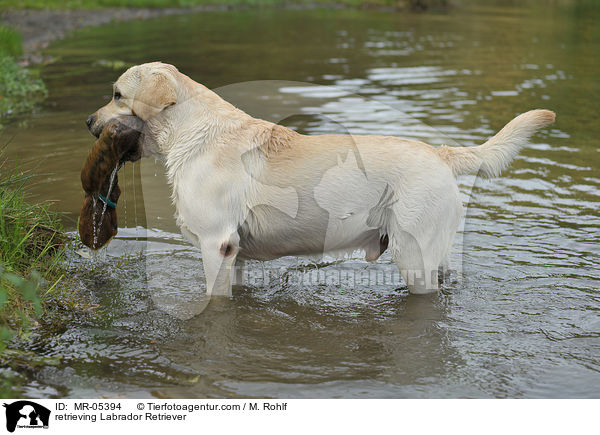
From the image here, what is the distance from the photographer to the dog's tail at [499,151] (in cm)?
519

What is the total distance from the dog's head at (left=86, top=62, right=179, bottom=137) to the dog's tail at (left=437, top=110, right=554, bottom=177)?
2.20 metres

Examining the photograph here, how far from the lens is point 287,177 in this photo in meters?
5.09

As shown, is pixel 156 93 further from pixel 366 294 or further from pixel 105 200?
pixel 366 294

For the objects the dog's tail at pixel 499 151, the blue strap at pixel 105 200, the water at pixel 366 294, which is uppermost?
the dog's tail at pixel 499 151

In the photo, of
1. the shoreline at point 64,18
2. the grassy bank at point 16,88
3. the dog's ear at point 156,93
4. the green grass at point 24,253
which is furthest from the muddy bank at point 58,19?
the dog's ear at point 156,93

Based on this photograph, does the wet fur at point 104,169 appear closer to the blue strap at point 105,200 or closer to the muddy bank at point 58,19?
the blue strap at point 105,200

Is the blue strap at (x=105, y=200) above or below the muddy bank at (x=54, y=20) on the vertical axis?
below

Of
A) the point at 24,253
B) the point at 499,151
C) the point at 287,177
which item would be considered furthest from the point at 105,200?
the point at 499,151

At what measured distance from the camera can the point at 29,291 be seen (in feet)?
12.6

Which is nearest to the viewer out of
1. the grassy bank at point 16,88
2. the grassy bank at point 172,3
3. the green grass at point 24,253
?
the green grass at point 24,253
